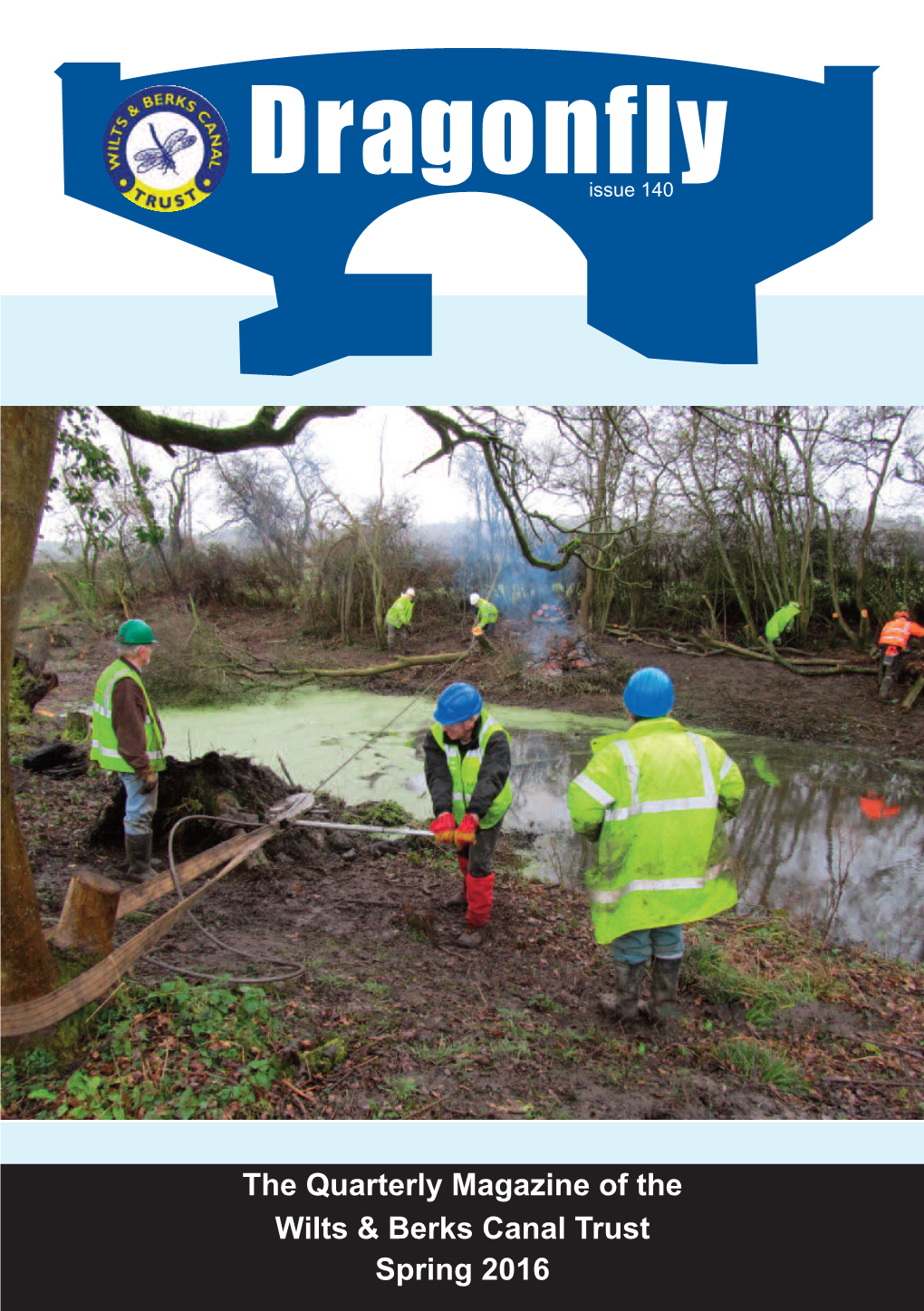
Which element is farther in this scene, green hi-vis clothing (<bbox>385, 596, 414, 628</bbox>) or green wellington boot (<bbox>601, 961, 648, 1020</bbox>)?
green hi-vis clothing (<bbox>385, 596, 414, 628</bbox>)

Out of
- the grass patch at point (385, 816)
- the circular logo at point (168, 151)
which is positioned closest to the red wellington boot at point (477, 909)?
the grass patch at point (385, 816)

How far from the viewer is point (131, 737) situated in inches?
154

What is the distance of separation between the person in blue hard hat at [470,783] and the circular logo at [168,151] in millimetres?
2194

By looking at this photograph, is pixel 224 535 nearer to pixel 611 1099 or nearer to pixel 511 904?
pixel 511 904

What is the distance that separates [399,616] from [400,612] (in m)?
0.08

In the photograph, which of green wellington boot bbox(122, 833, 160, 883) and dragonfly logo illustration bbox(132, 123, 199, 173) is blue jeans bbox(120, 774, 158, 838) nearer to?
green wellington boot bbox(122, 833, 160, 883)

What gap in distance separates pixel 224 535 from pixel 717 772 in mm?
11211

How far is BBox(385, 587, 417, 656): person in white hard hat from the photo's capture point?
41.4 feet

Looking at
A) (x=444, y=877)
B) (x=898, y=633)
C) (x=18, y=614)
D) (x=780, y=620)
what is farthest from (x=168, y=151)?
(x=780, y=620)

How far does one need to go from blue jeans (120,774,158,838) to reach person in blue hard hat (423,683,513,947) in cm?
187

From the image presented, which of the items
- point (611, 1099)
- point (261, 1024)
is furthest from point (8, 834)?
point (611, 1099)

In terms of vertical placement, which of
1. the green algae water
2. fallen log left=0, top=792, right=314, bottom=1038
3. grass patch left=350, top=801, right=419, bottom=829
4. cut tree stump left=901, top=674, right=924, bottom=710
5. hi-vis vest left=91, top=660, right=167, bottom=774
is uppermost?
hi-vis vest left=91, top=660, right=167, bottom=774

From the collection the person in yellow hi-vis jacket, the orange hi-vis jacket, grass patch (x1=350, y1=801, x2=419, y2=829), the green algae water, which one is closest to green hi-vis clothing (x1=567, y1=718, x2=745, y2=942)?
the person in yellow hi-vis jacket

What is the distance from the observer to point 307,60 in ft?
5.40
